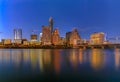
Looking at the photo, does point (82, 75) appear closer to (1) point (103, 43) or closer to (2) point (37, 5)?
(1) point (103, 43)

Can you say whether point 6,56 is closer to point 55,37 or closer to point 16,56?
point 16,56

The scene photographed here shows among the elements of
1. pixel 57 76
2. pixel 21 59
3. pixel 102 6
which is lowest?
pixel 57 76

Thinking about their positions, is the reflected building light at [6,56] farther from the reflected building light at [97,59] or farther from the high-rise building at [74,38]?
the reflected building light at [97,59]

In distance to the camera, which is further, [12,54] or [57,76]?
[12,54]

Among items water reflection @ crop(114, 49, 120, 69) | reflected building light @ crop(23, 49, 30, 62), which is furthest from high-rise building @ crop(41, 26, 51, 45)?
water reflection @ crop(114, 49, 120, 69)

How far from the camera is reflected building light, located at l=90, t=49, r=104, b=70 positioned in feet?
10.2

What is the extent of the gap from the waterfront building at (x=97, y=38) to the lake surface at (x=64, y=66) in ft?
0.36

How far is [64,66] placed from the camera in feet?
10.4

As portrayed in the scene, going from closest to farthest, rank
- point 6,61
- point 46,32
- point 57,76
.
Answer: point 57,76 → point 46,32 → point 6,61

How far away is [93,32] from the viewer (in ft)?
10.3

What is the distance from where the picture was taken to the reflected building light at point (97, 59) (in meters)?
3.12

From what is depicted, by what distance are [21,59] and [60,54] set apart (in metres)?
0.57

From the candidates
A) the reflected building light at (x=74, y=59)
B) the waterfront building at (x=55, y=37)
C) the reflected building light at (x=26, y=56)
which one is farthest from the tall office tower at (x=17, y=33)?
the reflected building light at (x=74, y=59)

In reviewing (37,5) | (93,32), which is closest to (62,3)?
(37,5)
